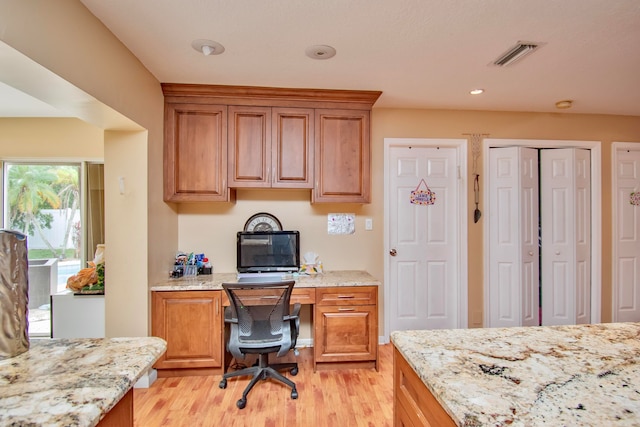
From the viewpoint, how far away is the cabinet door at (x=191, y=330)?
8.31 ft

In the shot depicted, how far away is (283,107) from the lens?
2.85m

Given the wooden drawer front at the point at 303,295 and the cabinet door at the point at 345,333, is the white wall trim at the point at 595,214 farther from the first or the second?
the wooden drawer front at the point at 303,295

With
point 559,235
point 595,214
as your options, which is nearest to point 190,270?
point 559,235

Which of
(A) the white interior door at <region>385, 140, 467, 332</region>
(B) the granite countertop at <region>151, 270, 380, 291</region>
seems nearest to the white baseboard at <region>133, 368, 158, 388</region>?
(B) the granite countertop at <region>151, 270, 380, 291</region>

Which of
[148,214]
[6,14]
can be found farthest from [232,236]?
[6,14]

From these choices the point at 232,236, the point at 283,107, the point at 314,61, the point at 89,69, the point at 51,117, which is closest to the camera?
the point at 89,69

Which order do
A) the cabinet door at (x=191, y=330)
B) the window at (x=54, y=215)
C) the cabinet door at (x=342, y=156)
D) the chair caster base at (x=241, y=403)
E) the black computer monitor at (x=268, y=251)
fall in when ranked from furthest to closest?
the window at (x=54, y=215) < the black computer monitor at (x=268, y=251) < the cabinet door at (x=342, y=156) < the cabinet door at (x=191, y=330) < the chair caster base at (x=241, y=403)

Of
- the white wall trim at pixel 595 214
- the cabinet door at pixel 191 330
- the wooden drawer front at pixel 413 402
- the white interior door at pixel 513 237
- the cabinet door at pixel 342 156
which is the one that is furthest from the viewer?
the white wall trim at pixel 595 214

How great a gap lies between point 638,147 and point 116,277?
210 inches

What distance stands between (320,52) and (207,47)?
74 cm

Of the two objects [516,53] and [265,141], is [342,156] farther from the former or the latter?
[516,53]

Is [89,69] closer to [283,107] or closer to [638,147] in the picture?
[283,107]

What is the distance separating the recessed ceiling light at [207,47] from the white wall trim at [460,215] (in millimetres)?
1831

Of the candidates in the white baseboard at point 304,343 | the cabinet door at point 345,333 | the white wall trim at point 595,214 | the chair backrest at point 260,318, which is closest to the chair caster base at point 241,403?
the chair backrest at point 260,318
